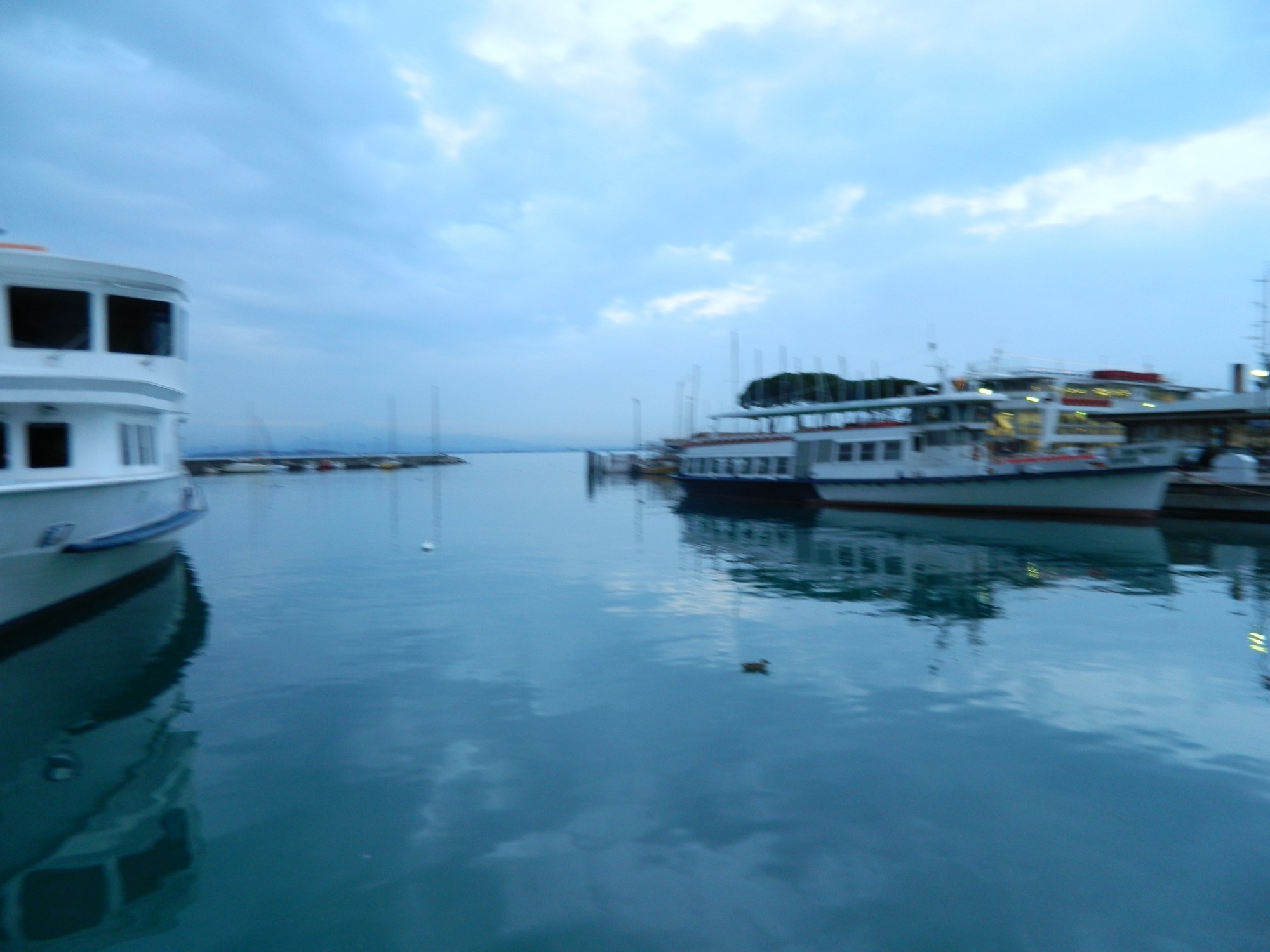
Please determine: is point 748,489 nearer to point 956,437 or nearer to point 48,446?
point 956,437

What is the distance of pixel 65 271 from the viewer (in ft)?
47.9

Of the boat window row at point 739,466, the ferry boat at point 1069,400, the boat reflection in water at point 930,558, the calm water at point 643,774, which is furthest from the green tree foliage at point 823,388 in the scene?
the calm water at point 643,774

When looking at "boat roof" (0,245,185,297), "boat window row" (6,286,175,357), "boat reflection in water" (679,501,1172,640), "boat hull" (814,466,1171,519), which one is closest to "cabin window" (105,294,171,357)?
"boat window row" (6,286,175,357)

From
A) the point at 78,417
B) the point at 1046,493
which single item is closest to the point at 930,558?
the point at 1046,493

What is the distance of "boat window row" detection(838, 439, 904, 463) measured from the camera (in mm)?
40688

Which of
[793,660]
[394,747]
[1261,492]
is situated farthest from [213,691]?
[1261,492]

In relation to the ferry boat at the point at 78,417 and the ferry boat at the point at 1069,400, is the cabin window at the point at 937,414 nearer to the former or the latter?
the ferry boat at the point at 1069,400

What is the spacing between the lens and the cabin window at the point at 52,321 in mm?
15352

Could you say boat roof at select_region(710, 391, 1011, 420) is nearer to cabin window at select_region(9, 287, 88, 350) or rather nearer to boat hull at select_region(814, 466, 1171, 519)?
boat hull at select_region(814, 466, 1171, 519)

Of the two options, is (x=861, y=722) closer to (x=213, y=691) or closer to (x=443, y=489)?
(x=213, y=691)

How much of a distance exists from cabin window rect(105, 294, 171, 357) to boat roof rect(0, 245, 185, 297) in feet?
1.52

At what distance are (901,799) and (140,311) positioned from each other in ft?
57.4

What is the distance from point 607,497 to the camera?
2303 inches

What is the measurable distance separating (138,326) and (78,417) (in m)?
3.16
